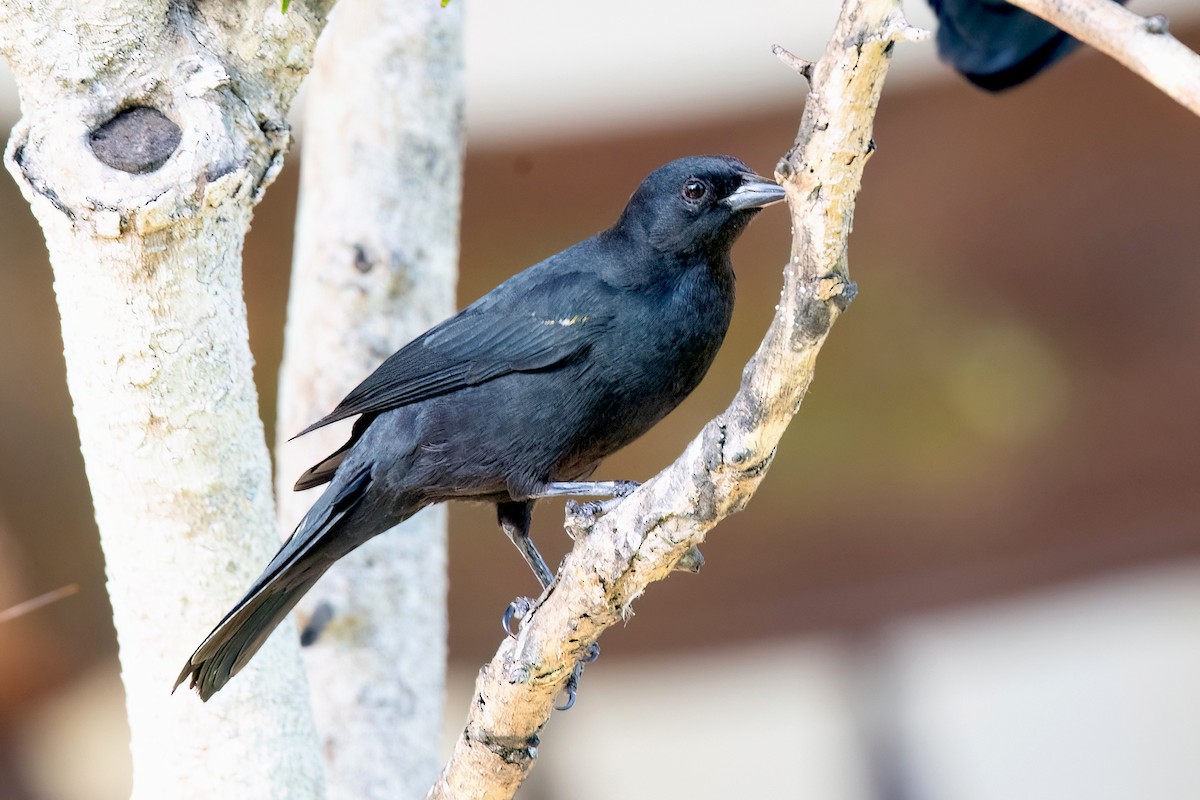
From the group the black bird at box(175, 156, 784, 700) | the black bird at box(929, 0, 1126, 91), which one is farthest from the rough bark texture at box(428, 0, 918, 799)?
the black bird at box(929, 0, 1126, 91)

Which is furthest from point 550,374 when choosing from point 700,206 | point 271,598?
point 271,598

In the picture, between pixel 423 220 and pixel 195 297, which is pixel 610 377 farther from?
pixel 423 220

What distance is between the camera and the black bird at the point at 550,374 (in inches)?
115

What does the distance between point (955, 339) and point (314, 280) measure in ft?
12.9

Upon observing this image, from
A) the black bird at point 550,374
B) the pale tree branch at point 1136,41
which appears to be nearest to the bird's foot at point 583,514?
the black bird at point 550,374

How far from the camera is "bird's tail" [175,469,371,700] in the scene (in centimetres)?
265

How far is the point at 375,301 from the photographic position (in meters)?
3.95

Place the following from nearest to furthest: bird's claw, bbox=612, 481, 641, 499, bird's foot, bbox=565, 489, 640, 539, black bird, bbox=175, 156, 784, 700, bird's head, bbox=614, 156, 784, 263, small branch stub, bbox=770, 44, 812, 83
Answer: small branch stub, bbox=770, 44, 812, 83, bird's foot, bbox=565, 489, 640, 539, bird's claw, bbox=612, 481, 641, 499, black bird, bbox=175, 156, 784, 700, bird's head, bbox=614, 156, 784, 263

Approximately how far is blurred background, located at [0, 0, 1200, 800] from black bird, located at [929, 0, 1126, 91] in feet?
8.41

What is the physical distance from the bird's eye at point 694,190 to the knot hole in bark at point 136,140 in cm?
113

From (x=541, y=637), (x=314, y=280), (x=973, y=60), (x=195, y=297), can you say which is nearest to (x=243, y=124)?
(x=195, y=297)

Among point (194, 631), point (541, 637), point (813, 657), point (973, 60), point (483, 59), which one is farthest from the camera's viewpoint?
point (813, 657)

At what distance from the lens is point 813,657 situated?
7.72 meters

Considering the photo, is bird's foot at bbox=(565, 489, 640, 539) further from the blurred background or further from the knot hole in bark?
the blurred background
